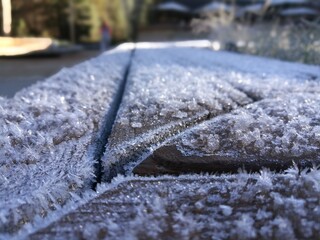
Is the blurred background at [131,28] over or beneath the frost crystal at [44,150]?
beneath

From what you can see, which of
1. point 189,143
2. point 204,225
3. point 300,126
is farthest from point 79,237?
point 300,126

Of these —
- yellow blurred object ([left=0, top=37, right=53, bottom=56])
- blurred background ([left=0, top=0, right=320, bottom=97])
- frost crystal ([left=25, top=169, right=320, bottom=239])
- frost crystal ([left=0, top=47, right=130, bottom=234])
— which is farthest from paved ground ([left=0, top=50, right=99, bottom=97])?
frost crystal ([left=25, top=169, right=320, bottom=239])

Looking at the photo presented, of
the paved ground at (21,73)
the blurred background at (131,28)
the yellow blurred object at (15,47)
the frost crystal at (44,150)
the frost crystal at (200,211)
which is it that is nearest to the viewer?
the frost crystal at (200,211)

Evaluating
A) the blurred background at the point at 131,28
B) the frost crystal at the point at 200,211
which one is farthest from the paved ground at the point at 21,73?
the frost crystal at the point at 200,211

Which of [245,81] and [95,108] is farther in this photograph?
[245,81]

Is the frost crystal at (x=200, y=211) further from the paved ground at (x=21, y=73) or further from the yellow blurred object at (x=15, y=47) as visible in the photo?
the yellow blurred object at (x=15, y=47)

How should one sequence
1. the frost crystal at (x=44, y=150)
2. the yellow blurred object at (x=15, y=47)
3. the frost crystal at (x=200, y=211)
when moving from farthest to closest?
the yellow blurred object at (x=15, y=47)
the frost crystal at (x=44, y=150)
the frost crystal at (x=200, y=211)

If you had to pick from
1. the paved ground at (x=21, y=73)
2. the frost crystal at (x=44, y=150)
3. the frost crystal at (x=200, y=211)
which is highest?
the frost crystal at (x=200, y=211)

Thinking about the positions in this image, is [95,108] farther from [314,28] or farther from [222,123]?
[314,28]
